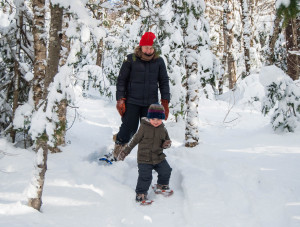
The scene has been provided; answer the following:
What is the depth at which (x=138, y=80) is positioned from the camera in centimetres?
449

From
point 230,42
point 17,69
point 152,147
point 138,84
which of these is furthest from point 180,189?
point 230,42

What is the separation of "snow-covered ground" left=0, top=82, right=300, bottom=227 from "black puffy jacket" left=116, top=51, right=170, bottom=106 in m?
1.32

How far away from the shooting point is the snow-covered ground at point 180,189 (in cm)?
302

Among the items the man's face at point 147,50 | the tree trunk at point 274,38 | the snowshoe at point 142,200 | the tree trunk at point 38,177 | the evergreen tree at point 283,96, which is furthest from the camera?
the tree trunk at point 274,38

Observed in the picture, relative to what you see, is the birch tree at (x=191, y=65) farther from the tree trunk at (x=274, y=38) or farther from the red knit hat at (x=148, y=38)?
the tree trunk at (x=274, y=38)

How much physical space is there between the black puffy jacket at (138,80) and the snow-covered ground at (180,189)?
4.32ft

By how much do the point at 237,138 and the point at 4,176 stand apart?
4.91 metres

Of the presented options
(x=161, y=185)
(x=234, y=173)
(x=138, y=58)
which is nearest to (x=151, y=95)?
(x=138, y=58)

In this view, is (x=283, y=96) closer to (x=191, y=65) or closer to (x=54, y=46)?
(x=191, y=65)

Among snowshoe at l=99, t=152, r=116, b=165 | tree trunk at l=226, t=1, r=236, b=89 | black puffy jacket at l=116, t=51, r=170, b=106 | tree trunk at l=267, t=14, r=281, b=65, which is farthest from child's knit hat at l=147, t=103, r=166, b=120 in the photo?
tree trunk at l=226, t=1, r=236, b=89

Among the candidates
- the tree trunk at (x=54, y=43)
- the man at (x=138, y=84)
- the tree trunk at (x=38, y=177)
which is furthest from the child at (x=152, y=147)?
the tree trunk at (x=54, y=43)

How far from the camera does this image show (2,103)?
5520 mm

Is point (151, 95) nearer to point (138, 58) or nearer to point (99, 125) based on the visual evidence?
point (138, 58)

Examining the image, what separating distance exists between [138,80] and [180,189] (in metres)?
1.94
